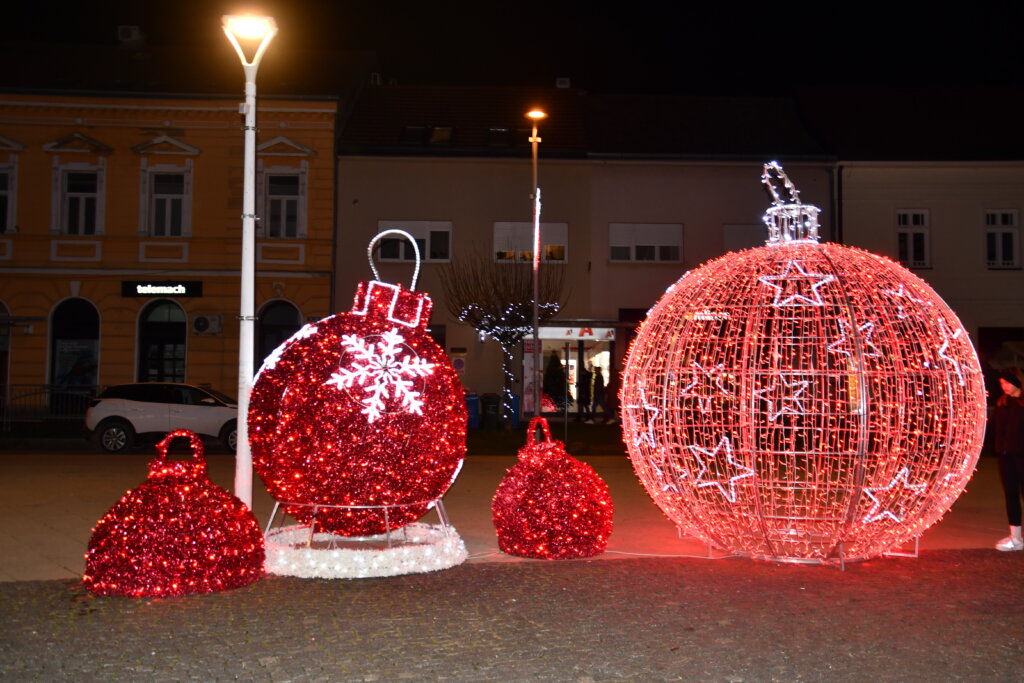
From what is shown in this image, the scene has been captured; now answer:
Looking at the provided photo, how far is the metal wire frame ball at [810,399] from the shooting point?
7891 mm

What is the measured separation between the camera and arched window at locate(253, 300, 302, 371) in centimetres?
2792

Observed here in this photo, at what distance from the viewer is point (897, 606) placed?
7176 mm

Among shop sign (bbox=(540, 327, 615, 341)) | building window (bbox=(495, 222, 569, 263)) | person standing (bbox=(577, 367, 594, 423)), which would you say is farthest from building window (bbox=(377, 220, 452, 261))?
person standing (bbox=(577, 367, 594, 423))

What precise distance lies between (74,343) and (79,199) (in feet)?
12.7

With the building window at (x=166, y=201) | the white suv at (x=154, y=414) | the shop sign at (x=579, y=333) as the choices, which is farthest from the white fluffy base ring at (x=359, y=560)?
the building window at (x=166, y=201)

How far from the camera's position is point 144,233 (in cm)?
2741

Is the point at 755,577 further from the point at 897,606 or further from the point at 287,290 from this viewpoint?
the point at 287,290

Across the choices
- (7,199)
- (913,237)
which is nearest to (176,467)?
(7,199)

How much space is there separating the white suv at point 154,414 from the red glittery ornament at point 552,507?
12488 mm

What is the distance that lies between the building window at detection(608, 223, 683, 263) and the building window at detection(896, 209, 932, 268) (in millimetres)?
6302

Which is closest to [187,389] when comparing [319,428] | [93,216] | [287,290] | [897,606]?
[287,290]

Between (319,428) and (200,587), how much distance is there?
144 cm

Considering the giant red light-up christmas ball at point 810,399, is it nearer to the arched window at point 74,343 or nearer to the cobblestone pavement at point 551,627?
the cobblestone pavement at point 551,627

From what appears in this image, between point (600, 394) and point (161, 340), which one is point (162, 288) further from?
point (600, 394)
